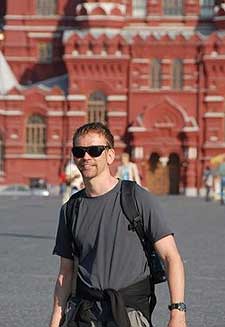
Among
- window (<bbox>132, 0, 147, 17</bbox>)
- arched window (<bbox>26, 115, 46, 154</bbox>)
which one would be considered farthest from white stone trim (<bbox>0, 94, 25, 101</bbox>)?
window (<bbox>132, 0, 147, 17</bbox>)

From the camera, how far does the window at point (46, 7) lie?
63628 millimetres

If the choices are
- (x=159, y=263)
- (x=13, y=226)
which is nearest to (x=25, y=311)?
(x=159, y=263)

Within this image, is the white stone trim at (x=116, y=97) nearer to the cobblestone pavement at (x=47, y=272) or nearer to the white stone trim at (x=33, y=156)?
the white stone trim at (x=33, y=156)

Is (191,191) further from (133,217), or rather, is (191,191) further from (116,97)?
(133,217)

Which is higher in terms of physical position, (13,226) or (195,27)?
(195,27)

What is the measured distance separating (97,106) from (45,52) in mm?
5967

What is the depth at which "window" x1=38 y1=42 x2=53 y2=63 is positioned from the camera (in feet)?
210

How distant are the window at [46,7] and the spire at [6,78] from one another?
3.18 metres

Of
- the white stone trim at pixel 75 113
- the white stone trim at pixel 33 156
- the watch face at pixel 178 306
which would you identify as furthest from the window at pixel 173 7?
the watch face at pixel 178 306

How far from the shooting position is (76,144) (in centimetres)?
620

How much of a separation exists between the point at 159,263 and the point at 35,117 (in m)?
54.4

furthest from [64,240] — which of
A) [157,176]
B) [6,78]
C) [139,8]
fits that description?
[139,8]

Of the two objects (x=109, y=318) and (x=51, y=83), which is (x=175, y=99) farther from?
(x=109, y=318)

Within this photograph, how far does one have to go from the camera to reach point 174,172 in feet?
194
